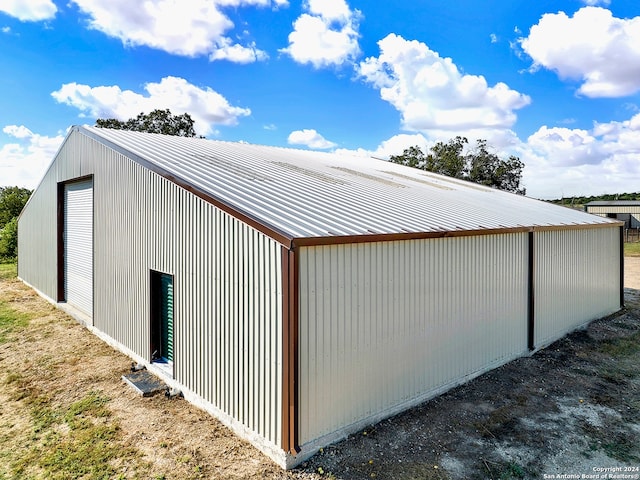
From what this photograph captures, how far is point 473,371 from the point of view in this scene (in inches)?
281

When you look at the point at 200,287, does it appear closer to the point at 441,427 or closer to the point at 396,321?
the point at 396,321

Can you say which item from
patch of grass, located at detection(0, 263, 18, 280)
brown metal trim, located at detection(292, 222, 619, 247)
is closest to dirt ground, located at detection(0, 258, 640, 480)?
brown metal trim, located at detection(292, 222, 619, 247)

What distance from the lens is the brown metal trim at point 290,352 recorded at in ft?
14.5

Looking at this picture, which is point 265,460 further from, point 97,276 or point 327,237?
point 97,276

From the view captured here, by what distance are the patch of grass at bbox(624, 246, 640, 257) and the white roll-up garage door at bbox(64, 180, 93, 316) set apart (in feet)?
100

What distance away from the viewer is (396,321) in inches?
225

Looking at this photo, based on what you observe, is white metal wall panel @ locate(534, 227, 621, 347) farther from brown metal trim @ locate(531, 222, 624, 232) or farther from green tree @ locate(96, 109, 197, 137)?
green tree @ locate(96, 109, 197, 137)

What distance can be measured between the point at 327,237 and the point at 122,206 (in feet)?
18.7

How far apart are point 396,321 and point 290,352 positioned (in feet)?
6.23

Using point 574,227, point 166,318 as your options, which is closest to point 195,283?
point 166,318

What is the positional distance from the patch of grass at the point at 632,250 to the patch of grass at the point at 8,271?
35415 mm

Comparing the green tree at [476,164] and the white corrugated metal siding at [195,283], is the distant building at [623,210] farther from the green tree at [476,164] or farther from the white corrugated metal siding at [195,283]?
the white corrugated metal siding at [195,283]

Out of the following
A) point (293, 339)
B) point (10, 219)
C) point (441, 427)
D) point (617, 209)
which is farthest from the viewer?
point (617, 209)

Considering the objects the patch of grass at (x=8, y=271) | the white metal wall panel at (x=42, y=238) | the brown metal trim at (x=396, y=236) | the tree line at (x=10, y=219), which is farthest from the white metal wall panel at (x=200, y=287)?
the tree line at (x=10, y=219)
